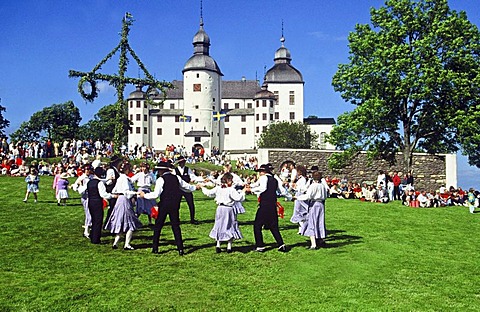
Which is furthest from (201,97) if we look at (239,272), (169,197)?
(239,272)

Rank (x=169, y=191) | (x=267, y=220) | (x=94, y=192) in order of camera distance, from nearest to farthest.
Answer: (x=169, y=191) < (x=267, y=220) < (x=94, y=192)

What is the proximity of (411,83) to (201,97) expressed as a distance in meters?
62.5

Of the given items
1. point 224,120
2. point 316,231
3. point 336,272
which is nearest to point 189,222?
→ point 316,231

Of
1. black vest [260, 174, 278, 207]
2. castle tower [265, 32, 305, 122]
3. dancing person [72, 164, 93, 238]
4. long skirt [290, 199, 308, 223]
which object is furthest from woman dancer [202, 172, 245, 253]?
castle tower [265, 32, 305, 122]

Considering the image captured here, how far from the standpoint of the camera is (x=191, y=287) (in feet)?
31.1

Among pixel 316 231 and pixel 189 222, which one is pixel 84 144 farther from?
pixel 316 231

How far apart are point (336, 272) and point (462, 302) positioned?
2565 millimetres

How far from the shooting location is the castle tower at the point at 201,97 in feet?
295

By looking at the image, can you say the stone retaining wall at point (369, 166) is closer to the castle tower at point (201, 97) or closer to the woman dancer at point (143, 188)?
the woman dancer at point (143, 188)

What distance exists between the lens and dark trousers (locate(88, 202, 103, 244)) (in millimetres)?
12825

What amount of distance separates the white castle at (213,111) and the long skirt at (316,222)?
7309cm

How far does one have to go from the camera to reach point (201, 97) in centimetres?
9012

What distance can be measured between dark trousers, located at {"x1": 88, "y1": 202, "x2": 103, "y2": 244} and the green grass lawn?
254 millimetres

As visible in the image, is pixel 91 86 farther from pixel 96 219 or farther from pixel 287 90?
pixel 287 90
